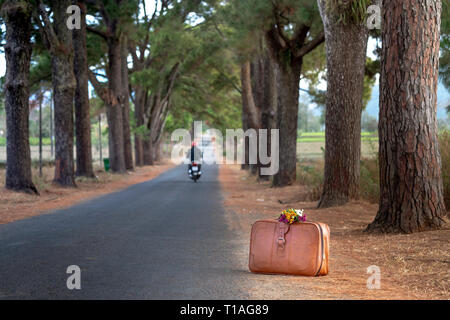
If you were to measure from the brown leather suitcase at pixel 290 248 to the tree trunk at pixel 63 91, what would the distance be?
58.7ft

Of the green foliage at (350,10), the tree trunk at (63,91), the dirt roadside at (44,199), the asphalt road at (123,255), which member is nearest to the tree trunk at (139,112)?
the dirt roadside at (44,199)

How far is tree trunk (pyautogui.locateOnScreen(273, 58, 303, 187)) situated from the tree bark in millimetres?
8378

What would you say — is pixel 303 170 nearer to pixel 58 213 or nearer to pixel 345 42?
pixel 345 42

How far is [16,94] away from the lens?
1962 centimetres

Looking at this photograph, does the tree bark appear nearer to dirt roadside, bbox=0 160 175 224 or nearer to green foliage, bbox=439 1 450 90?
dirt roadside, bbox=0 160 175 224

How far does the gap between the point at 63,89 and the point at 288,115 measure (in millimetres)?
9009

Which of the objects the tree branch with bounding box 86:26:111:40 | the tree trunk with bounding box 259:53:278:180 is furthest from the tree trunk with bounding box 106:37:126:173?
the tree trunk with bounding box 259:53:278:180

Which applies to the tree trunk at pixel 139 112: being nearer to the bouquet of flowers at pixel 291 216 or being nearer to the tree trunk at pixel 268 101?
the tree trunk at pixel 268 101

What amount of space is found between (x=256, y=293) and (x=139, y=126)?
42.6m

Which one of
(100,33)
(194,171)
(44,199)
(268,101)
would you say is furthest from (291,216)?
(100,33)

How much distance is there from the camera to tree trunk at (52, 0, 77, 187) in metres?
23.4

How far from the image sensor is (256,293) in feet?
20.6

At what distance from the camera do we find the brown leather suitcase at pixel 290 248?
23.1ft

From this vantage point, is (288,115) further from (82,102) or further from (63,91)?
(82,102)
